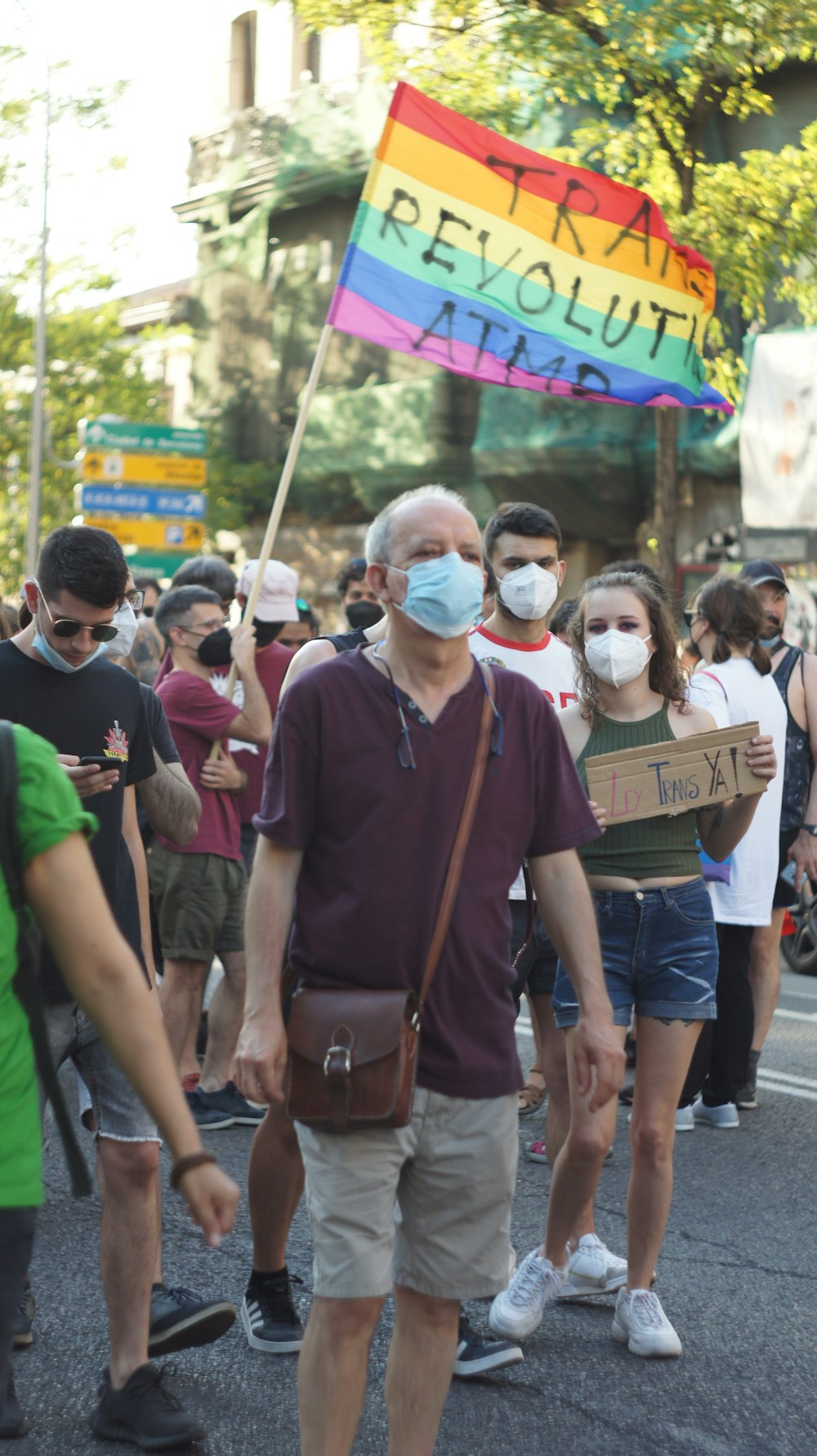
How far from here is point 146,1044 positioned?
2465 mm

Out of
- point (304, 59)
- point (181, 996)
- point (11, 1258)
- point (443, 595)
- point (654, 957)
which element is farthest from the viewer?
point (304, 59)

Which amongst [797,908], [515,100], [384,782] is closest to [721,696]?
[384,782]

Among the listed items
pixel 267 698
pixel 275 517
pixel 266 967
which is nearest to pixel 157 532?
pixel 267 698

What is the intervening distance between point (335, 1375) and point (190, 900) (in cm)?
382

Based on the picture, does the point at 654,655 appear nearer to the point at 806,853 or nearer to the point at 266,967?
the point at 266,967

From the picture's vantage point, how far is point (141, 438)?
23047mm

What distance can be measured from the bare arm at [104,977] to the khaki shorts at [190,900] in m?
4.35

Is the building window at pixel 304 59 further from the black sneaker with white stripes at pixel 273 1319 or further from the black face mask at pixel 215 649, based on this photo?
the black sneaker with white stripes at pixel 273 1319

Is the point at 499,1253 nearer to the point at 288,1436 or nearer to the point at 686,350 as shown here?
the point at 288,1436

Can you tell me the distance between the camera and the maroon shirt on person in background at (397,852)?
3232mm

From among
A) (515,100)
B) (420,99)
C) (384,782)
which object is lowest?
(384,782)

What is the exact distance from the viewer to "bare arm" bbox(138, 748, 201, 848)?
4.38m

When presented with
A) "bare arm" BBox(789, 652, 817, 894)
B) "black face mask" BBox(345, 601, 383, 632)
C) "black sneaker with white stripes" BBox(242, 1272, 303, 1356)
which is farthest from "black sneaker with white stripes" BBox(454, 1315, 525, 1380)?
"black face mask" BBox(345, 601, 383, 632)

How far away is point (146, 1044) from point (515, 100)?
15.8 meters
